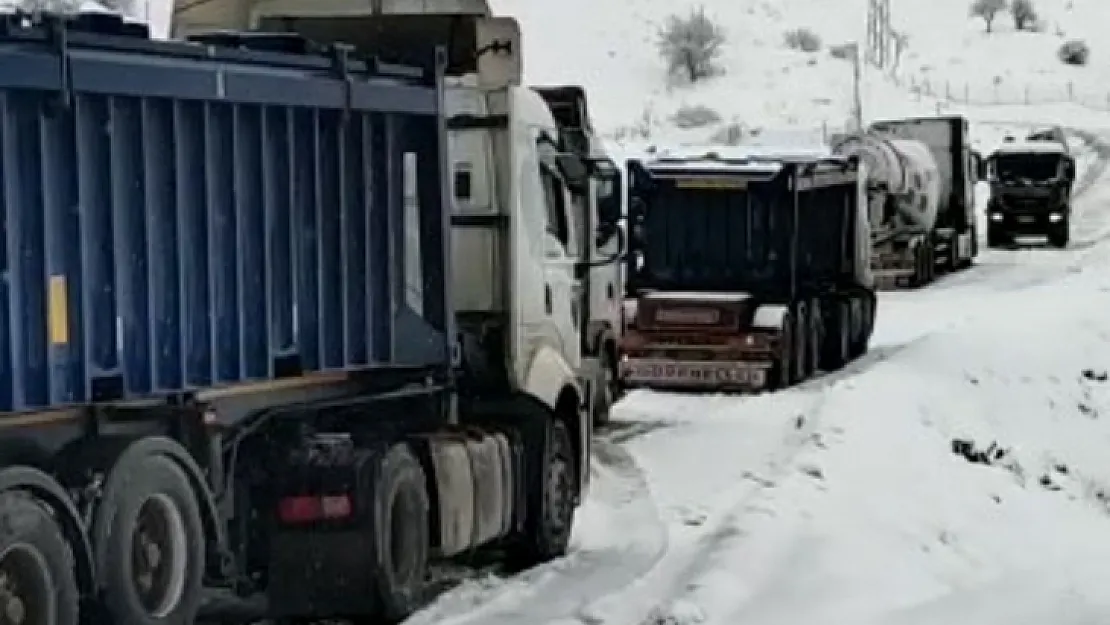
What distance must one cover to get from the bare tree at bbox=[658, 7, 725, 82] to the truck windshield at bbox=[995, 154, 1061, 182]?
29979 millimetres

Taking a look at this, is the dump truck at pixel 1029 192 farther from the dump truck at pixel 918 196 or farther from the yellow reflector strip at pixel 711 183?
the yellow reflector strip at pixel 711 183

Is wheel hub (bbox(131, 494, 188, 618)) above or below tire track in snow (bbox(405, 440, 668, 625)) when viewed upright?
above

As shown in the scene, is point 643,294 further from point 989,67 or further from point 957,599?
point 989,67

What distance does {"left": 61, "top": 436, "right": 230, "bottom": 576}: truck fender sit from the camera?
9953 mm

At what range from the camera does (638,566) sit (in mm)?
14148

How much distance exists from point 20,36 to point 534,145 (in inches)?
234

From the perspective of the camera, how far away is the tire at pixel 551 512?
568 inches

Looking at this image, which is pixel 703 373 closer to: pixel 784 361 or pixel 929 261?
pixel 784 361

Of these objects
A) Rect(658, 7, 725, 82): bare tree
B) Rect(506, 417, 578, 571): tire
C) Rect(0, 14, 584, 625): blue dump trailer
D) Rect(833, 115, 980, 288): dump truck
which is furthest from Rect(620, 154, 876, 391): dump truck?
Rect(658, 7, 725, 82): bare tree

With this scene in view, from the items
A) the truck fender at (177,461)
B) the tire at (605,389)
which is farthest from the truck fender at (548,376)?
the tire at (605,389)

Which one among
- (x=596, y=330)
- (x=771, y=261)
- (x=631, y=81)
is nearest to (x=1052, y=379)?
(x=771, y=261)

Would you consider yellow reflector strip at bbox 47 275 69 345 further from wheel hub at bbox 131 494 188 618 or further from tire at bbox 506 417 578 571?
tire at bbox 506 417 578 571

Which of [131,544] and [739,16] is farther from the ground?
[739,16]

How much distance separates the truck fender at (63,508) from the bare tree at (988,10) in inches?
3393
